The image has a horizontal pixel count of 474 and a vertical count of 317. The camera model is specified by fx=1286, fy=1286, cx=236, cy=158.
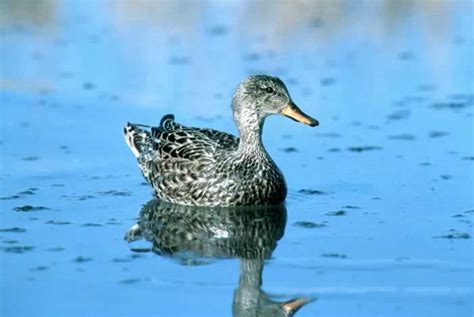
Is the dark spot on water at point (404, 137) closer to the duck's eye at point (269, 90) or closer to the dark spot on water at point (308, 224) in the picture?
the duck's eye at point (269, 90)

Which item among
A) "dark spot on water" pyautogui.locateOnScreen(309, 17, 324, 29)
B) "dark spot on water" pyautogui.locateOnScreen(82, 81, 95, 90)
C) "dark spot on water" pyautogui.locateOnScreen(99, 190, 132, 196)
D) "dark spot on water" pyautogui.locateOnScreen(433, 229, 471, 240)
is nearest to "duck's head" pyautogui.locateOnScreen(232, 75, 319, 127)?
"dark spot on water" pyautogui.locateOnScreen(99, 190, 132, 196)

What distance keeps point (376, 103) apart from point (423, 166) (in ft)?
7.36

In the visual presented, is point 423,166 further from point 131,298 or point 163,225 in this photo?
point 131,298

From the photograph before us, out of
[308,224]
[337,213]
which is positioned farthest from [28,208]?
[337,213]

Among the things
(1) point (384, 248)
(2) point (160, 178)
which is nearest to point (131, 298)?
(1) point (384, 248)

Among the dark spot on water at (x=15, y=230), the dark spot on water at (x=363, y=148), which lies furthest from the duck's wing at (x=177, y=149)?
the dark spot on water at (x=15, y=230)

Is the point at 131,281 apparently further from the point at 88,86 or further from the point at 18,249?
the point at 88,86

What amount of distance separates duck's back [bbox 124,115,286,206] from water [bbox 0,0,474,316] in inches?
8.2

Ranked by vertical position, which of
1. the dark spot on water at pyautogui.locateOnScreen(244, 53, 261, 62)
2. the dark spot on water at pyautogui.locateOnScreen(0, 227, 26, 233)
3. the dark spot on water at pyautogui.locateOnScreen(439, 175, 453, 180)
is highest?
the dark spot on water at pyautogui.locateOnScreen(244, 53, 261, 62)

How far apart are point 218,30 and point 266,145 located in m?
5.06

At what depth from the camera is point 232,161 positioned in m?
9.16

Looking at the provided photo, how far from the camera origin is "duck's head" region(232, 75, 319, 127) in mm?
9172

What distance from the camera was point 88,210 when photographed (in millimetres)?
8828

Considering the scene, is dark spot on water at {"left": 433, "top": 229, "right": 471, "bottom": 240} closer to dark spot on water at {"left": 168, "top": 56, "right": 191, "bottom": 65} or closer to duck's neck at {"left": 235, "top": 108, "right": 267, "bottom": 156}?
duck's neck at {"left": 235, "top": 108, "right": 267, "bottom": 156}
